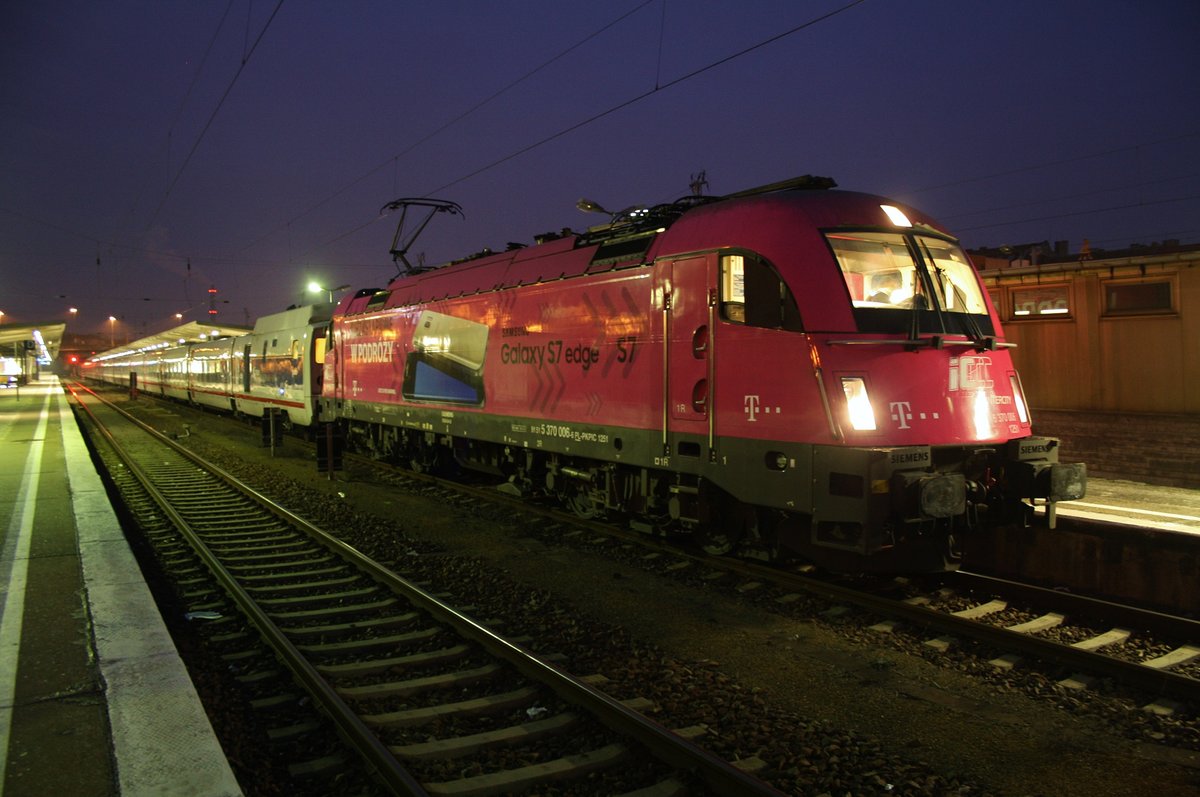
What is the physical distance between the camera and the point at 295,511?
37.1ft

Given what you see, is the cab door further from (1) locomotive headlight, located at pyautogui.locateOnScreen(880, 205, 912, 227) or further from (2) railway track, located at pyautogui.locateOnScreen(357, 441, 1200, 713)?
(1) locomotive headlight, located at pyautogui.locateOnScreen(880, 205, 912, 227)

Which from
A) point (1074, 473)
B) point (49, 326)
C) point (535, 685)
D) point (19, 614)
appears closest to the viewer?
point (535, 685)

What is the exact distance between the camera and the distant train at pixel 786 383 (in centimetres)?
613

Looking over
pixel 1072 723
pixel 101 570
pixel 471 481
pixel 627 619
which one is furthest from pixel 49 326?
pixel 1072 723

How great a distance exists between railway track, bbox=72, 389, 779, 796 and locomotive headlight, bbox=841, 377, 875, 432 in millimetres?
2844

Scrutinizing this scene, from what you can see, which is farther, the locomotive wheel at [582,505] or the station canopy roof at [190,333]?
the station canopy roof at [190,333]

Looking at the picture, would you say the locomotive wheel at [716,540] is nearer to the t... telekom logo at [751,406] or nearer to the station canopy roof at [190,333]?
the t... telekom logo at [751,406]

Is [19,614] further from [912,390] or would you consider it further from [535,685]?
[912,390]

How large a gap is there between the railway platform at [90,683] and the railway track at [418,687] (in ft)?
1.81

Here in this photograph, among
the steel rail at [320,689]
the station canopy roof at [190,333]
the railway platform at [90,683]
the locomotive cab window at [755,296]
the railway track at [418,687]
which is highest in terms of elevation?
the station canopy roof at [190,333]

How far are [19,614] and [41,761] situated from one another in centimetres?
285

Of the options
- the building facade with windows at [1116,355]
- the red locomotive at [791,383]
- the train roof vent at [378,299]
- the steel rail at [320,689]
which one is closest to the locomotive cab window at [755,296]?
the red locomotive at [791,383]

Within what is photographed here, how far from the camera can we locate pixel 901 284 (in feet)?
22.1

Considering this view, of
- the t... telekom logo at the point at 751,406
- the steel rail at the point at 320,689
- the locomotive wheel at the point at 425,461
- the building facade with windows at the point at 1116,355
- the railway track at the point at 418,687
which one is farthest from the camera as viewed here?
the locomotive wheel at the point at 425,461
